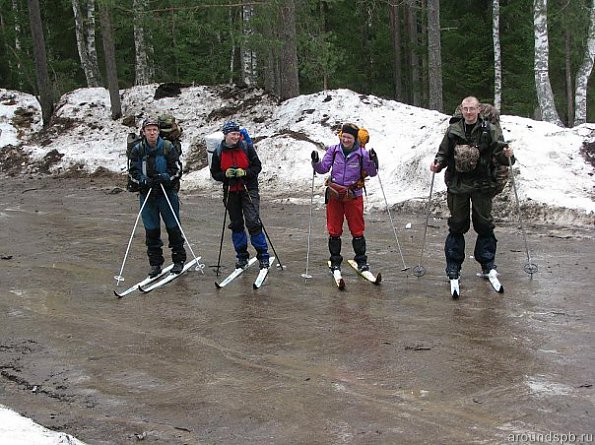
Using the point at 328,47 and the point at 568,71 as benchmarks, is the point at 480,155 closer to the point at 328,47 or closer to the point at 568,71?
the point at 328,47

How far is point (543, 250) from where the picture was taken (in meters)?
9.41

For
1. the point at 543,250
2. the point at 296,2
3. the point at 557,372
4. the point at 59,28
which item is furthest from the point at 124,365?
the point at 59,28

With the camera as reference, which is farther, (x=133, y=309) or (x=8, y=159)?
(x=8, y=159)

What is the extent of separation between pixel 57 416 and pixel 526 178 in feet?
32.4

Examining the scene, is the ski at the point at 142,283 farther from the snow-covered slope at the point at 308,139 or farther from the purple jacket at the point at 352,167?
the snow-covered slope at the point at 308,139

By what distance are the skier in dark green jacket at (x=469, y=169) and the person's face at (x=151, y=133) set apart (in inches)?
138

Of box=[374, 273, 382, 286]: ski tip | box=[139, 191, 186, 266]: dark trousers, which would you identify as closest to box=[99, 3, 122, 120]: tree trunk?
box=[139, 191, 186, 266]: dark trousers

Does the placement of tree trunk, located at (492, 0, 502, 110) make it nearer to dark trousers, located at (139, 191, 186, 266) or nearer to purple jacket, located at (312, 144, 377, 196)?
purple jacket, located at (312, 144, 377, 196)

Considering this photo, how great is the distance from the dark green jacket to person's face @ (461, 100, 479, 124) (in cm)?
10

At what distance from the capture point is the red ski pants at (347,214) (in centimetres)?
816

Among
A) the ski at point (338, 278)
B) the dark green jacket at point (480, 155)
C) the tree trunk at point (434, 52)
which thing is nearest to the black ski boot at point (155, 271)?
the ski at point (338, 278)

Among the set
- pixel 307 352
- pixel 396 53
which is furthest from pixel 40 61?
pixel 307 352

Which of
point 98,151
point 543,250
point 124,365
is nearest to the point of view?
point 124,365

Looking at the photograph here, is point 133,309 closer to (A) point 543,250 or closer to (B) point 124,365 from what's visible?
(B) point 124,365
